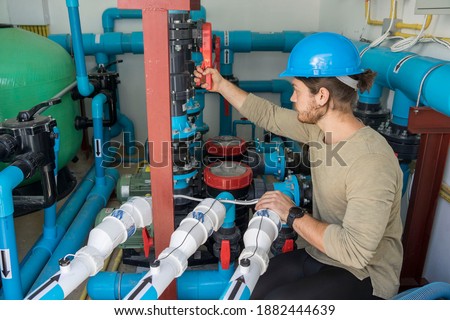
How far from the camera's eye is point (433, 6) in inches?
49.1

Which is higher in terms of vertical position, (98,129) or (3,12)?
(3,12)

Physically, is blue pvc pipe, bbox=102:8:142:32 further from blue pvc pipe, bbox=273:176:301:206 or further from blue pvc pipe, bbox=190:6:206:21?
blue pvc pipe, bbox=273:176:301:206

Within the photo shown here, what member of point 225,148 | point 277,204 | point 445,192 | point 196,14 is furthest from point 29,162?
point 196,14

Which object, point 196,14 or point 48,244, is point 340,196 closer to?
point 48,244

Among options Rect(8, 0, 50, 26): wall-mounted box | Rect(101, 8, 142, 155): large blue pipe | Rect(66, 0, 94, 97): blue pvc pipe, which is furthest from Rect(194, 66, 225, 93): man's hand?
Rect(8, 0, 50, 26): wall-mounted box

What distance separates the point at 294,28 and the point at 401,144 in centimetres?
211

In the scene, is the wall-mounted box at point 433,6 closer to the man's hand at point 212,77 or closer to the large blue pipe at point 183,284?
the man's hand at point 212,77

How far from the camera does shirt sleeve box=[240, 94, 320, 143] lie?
4.72 feet

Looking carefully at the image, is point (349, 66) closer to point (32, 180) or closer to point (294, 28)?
point (32, 180)

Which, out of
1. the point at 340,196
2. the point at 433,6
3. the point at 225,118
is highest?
the point at 433,6

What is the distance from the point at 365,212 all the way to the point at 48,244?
1511 mm

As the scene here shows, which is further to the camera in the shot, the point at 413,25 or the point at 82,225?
the point at 82,225

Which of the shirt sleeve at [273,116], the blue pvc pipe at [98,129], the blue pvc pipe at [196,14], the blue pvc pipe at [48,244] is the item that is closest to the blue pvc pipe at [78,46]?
the blue pvc pipe at [98,129]
